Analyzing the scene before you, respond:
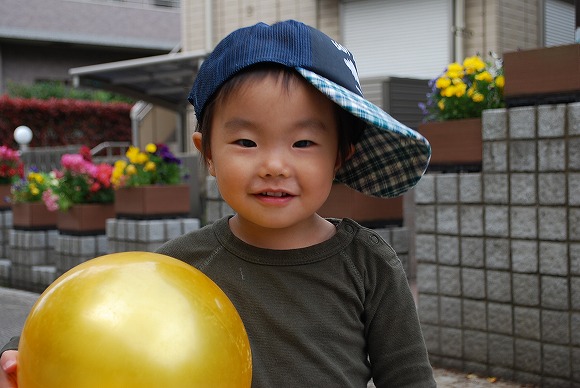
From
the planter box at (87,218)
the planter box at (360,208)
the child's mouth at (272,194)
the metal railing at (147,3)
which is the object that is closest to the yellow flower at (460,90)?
the planter box at (360,208)

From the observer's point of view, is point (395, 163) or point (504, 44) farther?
Result: point (504, 44)

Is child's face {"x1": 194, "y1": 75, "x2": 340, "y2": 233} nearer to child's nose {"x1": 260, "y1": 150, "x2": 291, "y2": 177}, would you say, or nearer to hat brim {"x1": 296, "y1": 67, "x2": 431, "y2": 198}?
child's nose {"x1": 260, "y1": 150, "x2": 291, "y2": 177}

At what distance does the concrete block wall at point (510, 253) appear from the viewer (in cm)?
414

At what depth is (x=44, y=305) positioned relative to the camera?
1324 millimetres

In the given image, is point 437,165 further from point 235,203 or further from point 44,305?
point 44,305

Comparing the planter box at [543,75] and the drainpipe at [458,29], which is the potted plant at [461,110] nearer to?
the planter box at [543,75]

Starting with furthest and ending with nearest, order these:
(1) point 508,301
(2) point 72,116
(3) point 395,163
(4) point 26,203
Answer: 1. (2) point 72,116
2. (4) point 26,203
3. (1) point 508,301
4. (3) point 395,163

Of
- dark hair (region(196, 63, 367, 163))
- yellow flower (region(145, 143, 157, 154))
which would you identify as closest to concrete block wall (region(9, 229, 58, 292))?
yellow flower (region(145, 143, 157, 154))

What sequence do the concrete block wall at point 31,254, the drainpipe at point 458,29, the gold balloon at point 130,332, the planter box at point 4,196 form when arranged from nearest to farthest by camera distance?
the gold balloon at point 130,332
the concrete block wall at point 31,254
the planter box at point 4,196
the drainpipe at point 458,29

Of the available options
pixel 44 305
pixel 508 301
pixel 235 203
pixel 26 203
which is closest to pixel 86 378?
pixel 44 305

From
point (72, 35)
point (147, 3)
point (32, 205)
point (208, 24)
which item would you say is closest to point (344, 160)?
point (32, 205)

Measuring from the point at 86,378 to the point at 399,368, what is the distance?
2.44 ft

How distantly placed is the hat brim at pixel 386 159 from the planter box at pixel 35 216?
6865 millimetres

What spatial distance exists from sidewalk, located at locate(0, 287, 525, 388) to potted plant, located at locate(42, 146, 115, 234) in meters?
0.79
